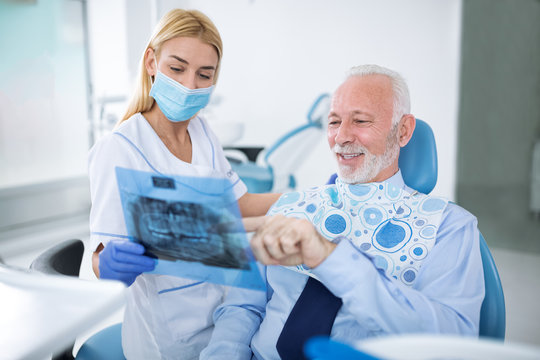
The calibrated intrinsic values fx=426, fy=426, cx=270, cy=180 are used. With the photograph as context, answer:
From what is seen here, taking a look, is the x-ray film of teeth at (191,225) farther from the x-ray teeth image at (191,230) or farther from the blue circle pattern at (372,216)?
the blue circle pattern at (372,216)

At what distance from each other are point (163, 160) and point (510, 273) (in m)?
2.58

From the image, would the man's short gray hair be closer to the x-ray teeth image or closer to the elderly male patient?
the elderly male patient

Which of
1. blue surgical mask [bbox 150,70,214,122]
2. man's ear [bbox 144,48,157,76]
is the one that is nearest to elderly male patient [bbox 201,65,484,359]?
blue surgical mask [bbox 150,70,214,122]

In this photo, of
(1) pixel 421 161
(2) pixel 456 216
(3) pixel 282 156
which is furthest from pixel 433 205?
(3) pixel 282 156

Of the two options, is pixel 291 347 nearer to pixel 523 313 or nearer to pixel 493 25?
pixel 523 313

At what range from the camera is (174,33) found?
1.19 meters

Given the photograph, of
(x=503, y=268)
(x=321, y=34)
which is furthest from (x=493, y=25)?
(x=503, y=268)

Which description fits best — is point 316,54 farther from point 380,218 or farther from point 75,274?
point 75,274

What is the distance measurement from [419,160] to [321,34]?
2.82m

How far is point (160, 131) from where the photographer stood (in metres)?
1.28

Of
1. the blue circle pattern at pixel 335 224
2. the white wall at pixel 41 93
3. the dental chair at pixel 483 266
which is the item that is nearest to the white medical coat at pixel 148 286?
the blue circle pattern at pixel 335 224

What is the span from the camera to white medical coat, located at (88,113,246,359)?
3.46 feet

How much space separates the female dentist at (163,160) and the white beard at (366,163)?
395 millimetres

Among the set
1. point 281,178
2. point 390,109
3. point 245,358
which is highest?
point 390,109
